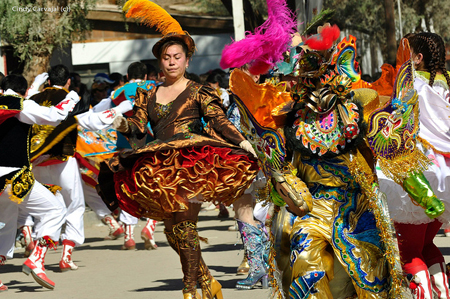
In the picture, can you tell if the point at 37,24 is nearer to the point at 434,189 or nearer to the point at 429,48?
the point at 429,48

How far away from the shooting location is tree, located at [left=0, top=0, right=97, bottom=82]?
14.0 m

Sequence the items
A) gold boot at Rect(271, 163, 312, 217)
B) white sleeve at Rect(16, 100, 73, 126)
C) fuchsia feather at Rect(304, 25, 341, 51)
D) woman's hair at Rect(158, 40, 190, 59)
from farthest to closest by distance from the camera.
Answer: white sleeve at Rect(16, 100, 73, 126) → woman's hair at Rect(158, 40, 190, 59) → fuchsia feather at Rect(304, 25, 341, 51) → gold boot at Rect(271, 163, 312, 217)

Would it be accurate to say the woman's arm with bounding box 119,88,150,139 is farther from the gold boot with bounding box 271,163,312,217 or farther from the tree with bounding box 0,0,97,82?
the tree with bounding box 0,0,97,82

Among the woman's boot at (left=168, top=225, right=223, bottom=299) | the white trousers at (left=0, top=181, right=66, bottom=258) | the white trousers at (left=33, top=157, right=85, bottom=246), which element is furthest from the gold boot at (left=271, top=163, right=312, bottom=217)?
the white trousers at (left=33, top=157, right=85, bottom=246)

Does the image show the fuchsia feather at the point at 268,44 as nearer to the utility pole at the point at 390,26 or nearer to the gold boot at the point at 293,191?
the gold boot at the point at 293,191

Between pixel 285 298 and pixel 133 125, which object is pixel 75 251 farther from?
pixel 285 298

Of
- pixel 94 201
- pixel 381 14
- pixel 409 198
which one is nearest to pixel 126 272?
pixel 94 201

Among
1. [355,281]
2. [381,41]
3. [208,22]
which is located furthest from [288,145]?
[381,41]

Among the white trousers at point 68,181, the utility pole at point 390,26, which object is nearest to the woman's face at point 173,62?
the white trousers at point 68,181

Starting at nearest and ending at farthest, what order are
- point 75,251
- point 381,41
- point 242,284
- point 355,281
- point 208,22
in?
1. point 355,281
2. point 242,284
3. point 75,251
4. point 208,22
5. point 381,41

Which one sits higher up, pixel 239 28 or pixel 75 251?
pixel 239 28

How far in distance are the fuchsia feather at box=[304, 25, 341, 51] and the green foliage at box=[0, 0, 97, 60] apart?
32.8ft

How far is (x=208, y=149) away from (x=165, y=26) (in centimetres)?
132

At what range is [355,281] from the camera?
479cm
